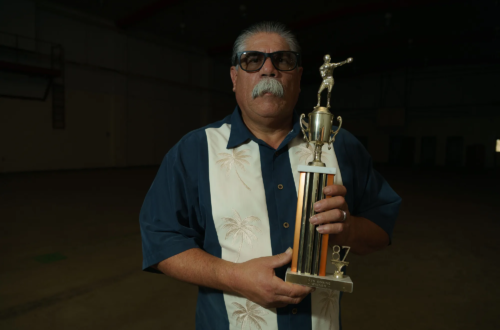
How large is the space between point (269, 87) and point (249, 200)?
378mm

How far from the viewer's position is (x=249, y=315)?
1009 mm

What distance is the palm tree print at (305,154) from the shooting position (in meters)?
1.14

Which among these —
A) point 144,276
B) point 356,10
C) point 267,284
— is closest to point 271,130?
point 267,284

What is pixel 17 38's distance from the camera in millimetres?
8617

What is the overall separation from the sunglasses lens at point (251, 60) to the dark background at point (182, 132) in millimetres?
1898

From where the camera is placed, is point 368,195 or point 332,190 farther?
point 368,195

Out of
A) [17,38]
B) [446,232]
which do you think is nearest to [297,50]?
[446,232]

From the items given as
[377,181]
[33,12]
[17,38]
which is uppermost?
[33,12]

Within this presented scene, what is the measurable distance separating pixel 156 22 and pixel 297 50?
1108 cm

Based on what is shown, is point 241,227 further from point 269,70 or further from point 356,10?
point 356,10

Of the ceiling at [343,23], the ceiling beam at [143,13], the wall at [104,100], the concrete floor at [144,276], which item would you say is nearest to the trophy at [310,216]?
the concrete floor at [144,276]

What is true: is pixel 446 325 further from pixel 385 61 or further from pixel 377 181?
pixel 385 61

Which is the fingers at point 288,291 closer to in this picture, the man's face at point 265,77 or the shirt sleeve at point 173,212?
the shirt sleeve at point 173,212

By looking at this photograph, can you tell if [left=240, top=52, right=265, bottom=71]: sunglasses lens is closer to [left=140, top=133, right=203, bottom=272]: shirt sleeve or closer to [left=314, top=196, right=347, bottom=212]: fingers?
[left=140, top=133, right=203, bottom=272]: shirt sleeve
